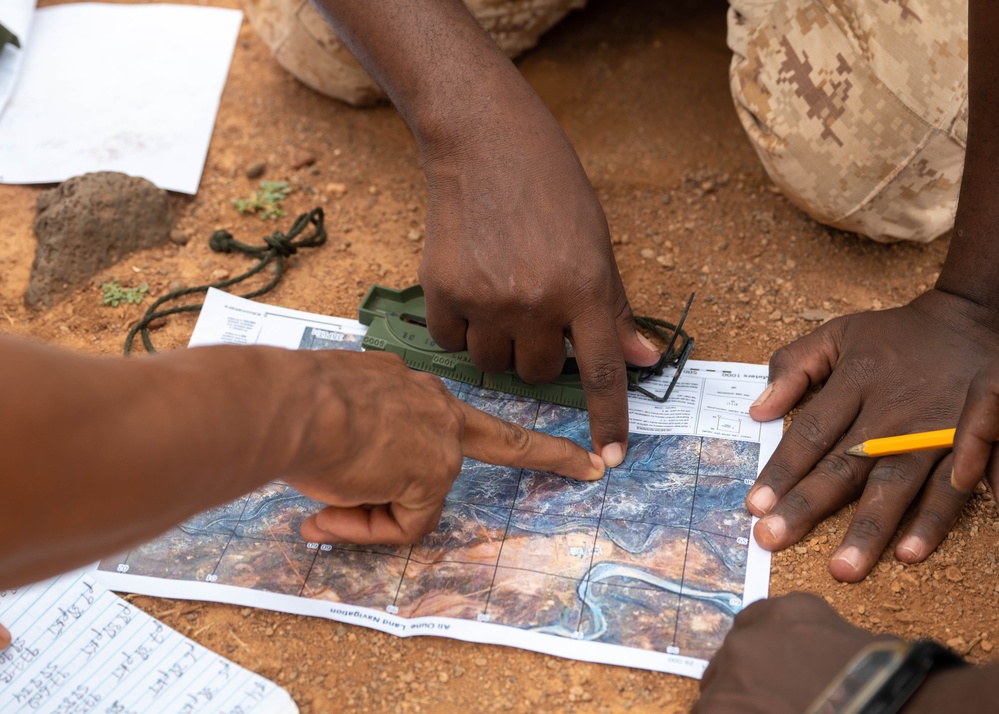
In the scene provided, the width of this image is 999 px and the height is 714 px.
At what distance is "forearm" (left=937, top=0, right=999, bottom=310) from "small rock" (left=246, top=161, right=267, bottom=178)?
153 cm

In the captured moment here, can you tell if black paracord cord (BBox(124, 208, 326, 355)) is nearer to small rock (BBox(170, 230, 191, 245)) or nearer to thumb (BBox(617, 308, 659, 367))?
small rock (BBox(170, 230, 191, 245))

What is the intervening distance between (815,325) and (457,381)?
A: 0.72m

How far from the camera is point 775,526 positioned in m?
1.43

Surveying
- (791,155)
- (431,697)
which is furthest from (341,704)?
(791,155)

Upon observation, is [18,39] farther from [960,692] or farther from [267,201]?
[960,692]

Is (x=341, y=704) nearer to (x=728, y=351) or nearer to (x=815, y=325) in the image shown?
(x=728, y=351)

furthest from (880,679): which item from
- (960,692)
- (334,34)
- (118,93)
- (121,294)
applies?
(118,93)

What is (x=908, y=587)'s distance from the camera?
140cm

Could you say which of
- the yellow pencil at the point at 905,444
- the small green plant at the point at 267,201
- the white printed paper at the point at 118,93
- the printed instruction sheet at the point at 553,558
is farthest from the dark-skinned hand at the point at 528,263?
the white printed paper at the point at 118,93

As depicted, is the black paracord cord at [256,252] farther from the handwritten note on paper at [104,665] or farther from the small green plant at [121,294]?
the handwritten note on paper at [104,665]

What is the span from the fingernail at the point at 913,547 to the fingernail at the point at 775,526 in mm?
172

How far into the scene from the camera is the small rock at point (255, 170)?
2.29m

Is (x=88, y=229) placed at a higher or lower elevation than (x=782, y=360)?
higher

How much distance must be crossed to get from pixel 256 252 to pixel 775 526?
125cm
